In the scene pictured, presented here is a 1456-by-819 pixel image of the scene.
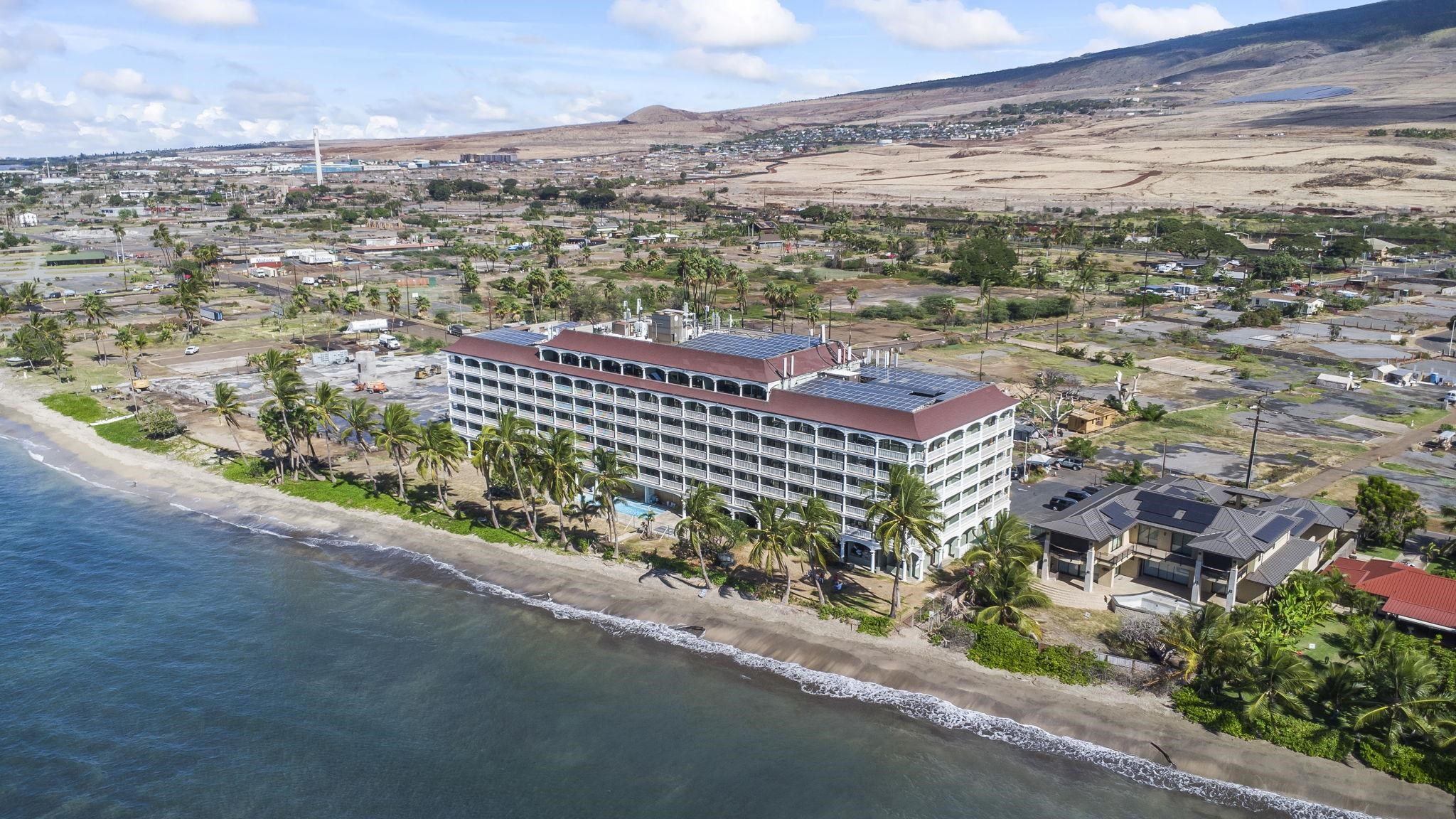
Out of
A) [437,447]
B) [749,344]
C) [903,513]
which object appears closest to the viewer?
[903,513]

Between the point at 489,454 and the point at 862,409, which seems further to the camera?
the point at 489,454

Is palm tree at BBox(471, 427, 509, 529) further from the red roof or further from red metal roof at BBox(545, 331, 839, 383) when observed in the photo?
the red roof

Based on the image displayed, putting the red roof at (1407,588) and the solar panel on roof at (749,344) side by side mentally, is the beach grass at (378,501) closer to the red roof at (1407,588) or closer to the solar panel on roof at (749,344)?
the solar panel on roof at (749,344)

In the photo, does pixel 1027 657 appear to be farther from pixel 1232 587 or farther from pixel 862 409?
pixel 862 409

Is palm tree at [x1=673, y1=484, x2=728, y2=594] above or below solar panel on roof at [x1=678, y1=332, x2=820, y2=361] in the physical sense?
below

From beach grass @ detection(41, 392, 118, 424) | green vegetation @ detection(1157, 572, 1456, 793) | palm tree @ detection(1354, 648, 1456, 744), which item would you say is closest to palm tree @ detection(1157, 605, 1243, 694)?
green vegetation @ detection(1157, 572, 1456, 793)

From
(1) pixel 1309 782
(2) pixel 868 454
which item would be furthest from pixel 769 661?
(1) pixel 1309 782

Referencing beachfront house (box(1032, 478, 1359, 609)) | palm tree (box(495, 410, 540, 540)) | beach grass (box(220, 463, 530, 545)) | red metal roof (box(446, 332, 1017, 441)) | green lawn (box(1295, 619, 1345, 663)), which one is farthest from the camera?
beach grass (box(220, 463, 530, 545))

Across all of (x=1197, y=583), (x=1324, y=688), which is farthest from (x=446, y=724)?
(x=1324, y=688)
